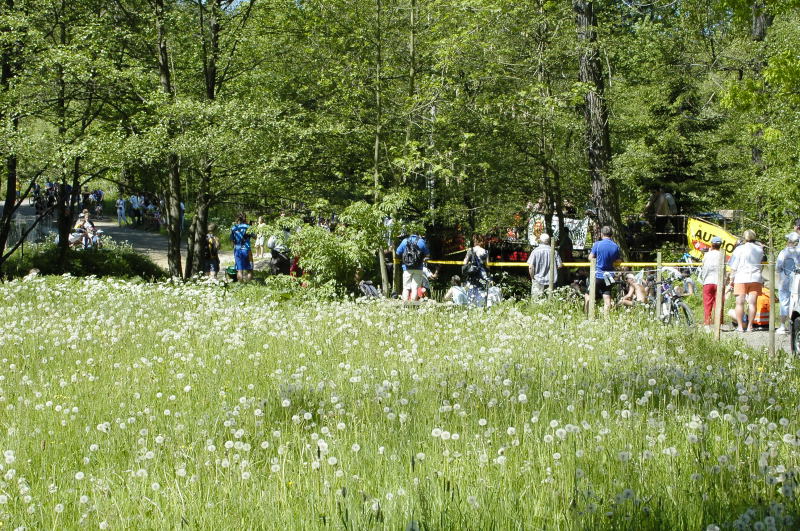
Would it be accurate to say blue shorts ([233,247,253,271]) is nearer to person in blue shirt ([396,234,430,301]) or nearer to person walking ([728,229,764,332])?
person in blue shirt ([396,234,430,301])

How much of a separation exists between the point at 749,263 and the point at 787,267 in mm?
569

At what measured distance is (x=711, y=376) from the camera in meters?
7.62

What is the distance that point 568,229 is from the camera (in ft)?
68.4

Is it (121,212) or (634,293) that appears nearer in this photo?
(634,293)

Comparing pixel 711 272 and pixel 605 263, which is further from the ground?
pixel 605 263

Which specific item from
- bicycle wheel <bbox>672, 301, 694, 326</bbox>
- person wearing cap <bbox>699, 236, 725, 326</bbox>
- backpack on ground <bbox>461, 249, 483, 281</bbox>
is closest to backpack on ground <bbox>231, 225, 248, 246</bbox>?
backpack on ground <bbox>461, 249, 483, 281</bbox>

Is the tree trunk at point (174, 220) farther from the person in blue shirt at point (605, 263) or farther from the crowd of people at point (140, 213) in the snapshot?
the crowd of people at point (140, 213)

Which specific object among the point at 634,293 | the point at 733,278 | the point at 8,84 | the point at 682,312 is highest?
the point at 8,84

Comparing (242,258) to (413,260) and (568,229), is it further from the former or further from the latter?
(568,229)

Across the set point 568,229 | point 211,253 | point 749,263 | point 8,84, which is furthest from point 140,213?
point 749,263

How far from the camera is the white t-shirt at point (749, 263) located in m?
13.6

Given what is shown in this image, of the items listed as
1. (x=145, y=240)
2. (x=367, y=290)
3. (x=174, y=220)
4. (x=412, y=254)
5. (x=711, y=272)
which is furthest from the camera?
(x=145, y=240)

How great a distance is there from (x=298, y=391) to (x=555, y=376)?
2.19m

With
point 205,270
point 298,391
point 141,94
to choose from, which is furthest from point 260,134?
point 298,391
